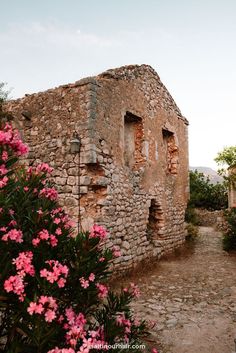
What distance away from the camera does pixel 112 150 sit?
6.21 meters

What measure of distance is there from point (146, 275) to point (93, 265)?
478cm

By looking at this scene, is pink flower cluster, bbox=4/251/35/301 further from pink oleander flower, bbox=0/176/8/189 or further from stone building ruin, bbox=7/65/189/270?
stone building ruin, bbox=7/65/189/270

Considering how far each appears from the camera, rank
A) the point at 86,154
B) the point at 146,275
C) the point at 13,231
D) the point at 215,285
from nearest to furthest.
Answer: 1. the point at 13,231
2. the point at 86,154
3. the point at 215,285
4. the point at 146,275

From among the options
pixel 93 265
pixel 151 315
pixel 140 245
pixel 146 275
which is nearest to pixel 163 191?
pixel 140 245

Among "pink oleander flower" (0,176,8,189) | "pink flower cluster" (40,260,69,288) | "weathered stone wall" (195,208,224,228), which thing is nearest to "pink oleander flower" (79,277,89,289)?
"pink flower cluster" (40,260,69,288)

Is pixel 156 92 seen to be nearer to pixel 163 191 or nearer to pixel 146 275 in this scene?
pixel 163 191

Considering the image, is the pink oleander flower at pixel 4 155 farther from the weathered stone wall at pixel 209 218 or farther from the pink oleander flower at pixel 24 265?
the weathered stone wall at pixel 209 218

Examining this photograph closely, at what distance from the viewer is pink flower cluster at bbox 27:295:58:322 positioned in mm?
1822

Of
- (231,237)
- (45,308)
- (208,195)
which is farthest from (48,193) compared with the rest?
(208,195)

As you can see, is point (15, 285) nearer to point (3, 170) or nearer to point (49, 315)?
point (49, 315)

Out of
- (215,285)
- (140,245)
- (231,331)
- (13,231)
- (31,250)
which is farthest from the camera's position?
(140,245)

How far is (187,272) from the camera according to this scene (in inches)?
277

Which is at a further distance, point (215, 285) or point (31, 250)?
point (215, 285)

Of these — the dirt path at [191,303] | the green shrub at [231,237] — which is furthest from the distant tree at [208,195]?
the dirt path at [191,303]
